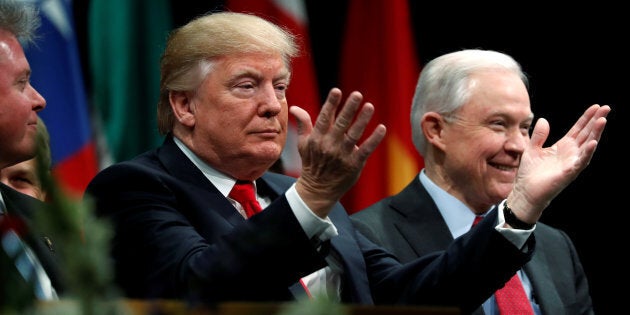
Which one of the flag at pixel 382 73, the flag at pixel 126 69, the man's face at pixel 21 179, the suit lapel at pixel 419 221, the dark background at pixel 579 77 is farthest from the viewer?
the flag at pixel 382 73

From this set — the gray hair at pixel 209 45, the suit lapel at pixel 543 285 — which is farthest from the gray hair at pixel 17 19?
the suit lapel at pixel 543 285

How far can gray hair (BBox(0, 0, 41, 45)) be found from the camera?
267 centimetres

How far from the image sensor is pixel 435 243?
10.3 ft

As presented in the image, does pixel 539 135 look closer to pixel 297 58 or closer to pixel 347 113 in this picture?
pixel 347 113

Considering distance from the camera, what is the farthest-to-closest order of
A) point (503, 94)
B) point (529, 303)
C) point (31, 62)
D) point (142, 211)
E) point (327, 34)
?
point (327, 34)
point (31, 62)
point (503, 94)
point (529, 303)
point (142, 211)

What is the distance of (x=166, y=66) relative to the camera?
2828 millimetres

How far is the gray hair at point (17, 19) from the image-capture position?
8.75 feet

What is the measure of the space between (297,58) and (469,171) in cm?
132

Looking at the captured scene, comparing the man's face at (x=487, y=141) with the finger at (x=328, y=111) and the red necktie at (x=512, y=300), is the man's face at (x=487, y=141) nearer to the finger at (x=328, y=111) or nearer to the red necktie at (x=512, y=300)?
the red necktie at (x=512, y=300)

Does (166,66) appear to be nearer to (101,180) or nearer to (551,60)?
(101,180)

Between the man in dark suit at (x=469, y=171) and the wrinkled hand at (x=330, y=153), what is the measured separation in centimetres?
106

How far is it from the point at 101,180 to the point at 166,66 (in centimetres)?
47

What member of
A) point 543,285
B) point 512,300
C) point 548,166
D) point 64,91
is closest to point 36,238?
point 548,166

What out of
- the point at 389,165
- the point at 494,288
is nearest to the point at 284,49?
the point at 494,288
